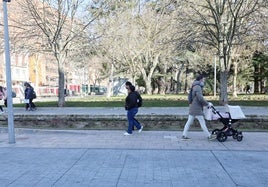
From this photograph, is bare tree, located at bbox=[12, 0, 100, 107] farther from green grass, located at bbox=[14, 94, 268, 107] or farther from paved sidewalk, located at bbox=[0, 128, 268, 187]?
paved sidewalk, located at bbox=[0, 128, 268, 187]

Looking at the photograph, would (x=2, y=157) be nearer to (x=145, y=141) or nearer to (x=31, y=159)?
(x=31, y=159)

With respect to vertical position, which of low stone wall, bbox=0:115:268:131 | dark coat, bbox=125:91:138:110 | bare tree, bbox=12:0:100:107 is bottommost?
low stone wall, bbox=0:115:268:131

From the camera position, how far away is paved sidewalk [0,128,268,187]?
618 centimetres

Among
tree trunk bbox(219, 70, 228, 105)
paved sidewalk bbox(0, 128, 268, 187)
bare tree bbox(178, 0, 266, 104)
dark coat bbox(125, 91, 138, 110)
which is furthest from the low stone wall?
tree trunk bbox(219, 70, 228, 105)

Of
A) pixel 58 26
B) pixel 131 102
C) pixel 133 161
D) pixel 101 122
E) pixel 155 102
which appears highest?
pixel 58 26

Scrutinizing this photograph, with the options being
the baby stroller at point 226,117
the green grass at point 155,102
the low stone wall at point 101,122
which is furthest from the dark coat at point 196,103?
the green grass at point 155,102

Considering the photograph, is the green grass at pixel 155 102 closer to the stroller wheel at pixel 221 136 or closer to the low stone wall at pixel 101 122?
the low stone wall at pixel 101 122

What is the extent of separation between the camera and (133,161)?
7652 millimetres

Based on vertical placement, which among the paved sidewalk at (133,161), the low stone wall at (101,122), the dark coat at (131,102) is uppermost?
the dark coat at (131,102)

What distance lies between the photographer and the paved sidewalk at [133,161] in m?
6.18

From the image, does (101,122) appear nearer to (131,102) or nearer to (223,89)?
(131,102)

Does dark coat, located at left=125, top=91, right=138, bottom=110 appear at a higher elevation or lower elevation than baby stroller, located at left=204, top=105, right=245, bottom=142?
higher

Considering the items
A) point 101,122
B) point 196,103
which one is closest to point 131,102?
point 196,103

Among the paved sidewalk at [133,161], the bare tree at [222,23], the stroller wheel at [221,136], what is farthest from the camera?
the bare tree at [222,23]
